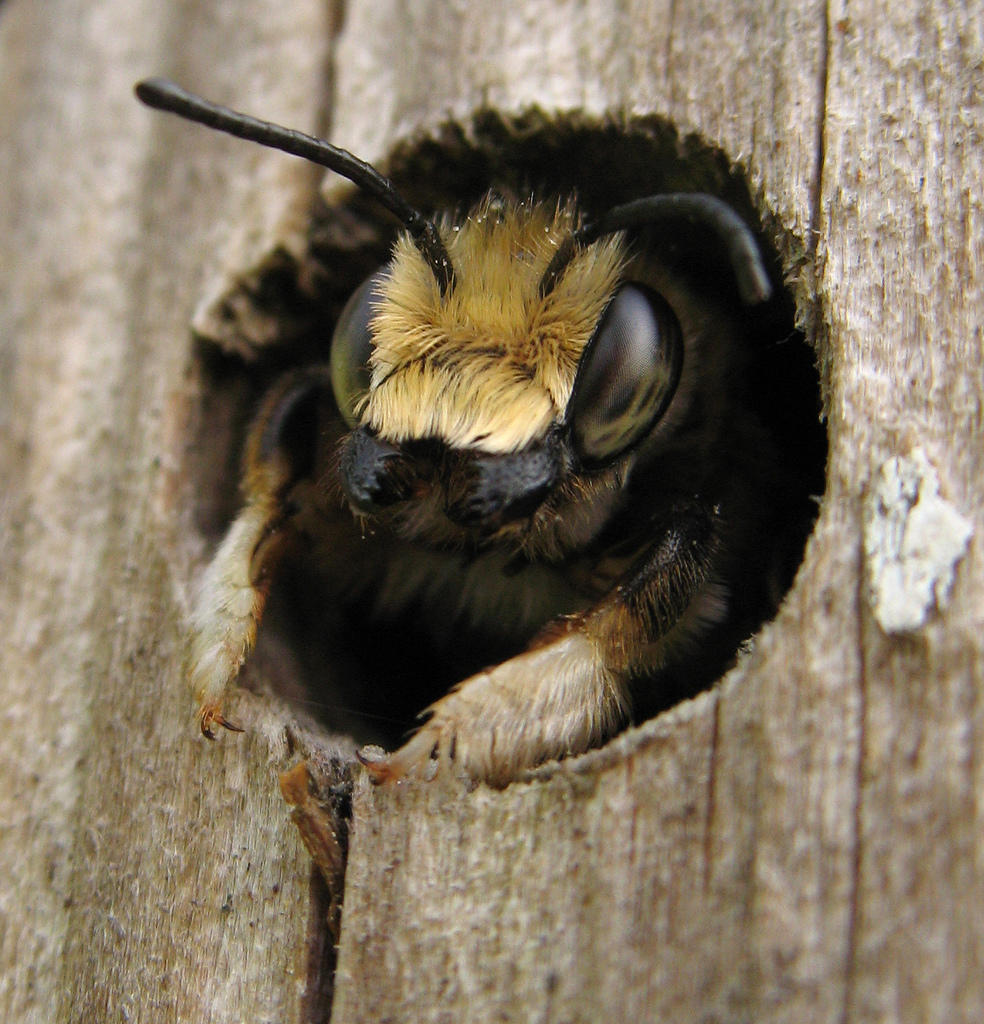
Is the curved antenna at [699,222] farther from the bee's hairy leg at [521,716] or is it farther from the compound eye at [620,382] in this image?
the bee's hairy leg at [521,716]

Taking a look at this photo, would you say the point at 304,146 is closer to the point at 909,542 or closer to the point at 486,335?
the point at 486,335

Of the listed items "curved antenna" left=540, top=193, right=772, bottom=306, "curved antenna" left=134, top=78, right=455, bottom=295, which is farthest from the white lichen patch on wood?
"curved antenna" left=134, top=78, right=455, bottom=295

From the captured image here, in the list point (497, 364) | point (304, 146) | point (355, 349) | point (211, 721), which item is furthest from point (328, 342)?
point (211, 721)

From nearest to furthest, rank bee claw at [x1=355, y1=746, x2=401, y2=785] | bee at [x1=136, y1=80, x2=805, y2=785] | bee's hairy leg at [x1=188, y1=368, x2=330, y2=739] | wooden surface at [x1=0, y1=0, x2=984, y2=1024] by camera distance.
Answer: wooden surface at [x1=0, y1=0, x2=984, y2=1024] → bee claw at [x1=355, y1=746, x2=401, y2=785] → bee at [x1=136, y1=80, x2=805, y2=785] → bee's hairy leg at [x1=188, y1=368, x2=330, y2=739]

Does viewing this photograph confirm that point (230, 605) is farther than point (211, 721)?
Yes

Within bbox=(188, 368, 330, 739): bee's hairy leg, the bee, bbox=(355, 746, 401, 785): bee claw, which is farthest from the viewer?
bbox=(188, 368, 330, 739): bee's hairy leg

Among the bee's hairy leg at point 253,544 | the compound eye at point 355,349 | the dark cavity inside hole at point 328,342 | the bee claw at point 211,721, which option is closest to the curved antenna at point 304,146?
the compound eye at point 355,349

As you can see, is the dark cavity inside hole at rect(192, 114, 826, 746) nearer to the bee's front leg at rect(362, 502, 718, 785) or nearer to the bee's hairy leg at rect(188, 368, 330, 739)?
the bee's hairy leg at rect(188, 368, 330, 739)
